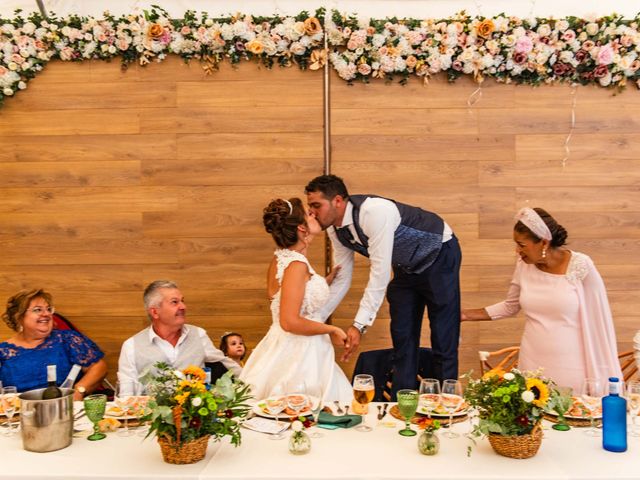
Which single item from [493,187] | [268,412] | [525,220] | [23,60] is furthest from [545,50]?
[23,60]

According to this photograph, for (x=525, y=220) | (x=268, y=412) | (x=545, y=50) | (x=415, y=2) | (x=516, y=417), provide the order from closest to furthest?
(x=516, y=417)
(x=268, y=412)
(x=525, y=220)
(x=545, y=50)
(x=415, y=2)

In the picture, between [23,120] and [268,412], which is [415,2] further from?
[268,412]

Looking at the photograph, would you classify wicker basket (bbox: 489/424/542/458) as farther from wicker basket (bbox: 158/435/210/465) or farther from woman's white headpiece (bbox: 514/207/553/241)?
woman's white headpiece (bbox: 514/207/553/241)

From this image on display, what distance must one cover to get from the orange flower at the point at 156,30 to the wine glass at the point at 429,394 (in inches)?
111

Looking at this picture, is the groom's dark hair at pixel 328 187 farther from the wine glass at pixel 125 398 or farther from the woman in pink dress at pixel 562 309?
the wine glass at pixel 125 398

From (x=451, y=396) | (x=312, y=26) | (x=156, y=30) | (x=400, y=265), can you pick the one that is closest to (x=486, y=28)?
(x=312, y=26)

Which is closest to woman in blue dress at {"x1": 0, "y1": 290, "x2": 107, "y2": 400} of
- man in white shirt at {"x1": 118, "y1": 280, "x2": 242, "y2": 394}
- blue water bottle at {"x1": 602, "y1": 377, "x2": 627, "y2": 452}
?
man in white shirt at {"x1": 118, "y1": 280, "x2": 242, "y2": 394}

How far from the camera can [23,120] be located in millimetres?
3918

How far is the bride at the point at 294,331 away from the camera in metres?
2.81

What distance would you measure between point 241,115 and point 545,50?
197 cm

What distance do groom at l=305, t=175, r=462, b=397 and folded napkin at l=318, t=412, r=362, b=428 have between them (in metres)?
1.01

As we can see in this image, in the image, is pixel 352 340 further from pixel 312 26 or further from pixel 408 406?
pixel 312 26

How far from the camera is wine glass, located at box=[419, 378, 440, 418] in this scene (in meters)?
2.01

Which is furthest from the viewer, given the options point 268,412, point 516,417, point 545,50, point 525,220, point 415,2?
point 415,2
